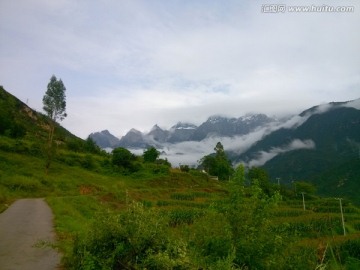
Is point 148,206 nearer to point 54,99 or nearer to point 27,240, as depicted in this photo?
point 27,240

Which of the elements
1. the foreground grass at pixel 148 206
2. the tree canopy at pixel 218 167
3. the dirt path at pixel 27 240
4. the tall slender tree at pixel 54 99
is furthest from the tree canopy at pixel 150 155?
the dirt path at pixel 27 240

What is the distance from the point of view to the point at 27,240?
15.7m

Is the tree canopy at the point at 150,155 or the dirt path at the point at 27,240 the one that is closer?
the dirt path at the point at 27,240

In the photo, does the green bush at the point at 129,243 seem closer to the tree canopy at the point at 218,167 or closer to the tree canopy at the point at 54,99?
the tree canopy at the point at 54,99

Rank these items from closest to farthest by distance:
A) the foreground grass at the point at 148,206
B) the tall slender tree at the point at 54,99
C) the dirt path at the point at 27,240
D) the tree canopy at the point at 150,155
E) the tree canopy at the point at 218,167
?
the foreground grass at the point at 148,206 → the dirt path at the point at 27,240 → the tall slender tree at the point at 54,99 → the tree canopy at the point at 150,155 → the tree canopy at the point at 218,167

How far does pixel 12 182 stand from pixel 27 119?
75169 mm

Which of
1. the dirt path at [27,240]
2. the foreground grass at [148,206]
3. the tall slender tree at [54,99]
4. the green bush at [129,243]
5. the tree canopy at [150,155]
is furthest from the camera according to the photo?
the tree canopy at [150,155]

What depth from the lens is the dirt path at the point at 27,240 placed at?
468 inches

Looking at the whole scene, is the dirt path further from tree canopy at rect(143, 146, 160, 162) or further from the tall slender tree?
tree canopy at rect(143, 146, 160, 162)

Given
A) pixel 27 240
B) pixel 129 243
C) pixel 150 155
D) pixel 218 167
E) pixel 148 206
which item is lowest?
pixel 27 240

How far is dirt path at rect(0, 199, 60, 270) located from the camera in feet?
39.0

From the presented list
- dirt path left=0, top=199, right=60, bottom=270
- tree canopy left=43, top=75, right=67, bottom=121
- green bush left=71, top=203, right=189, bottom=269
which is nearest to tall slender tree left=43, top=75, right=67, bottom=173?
tree canopy left=43, top=75, right=67, bottom=121

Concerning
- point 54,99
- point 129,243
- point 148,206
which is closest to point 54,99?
point 54,99

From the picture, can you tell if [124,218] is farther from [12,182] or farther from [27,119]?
[27,119]
